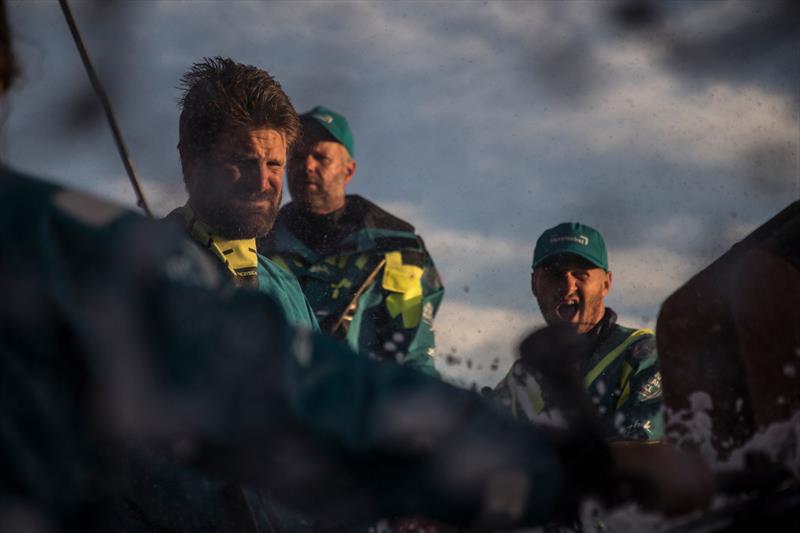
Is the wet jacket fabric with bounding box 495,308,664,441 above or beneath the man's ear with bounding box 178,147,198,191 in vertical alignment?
beneath

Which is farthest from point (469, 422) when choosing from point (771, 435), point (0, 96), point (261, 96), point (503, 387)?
point (503, 387)

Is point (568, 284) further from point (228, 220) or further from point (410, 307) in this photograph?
point (228, 220)

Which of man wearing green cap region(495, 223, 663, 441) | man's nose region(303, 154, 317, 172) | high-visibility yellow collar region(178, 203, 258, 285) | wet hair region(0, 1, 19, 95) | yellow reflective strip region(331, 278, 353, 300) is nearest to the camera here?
wet hair region(0, 1, 19, 95)

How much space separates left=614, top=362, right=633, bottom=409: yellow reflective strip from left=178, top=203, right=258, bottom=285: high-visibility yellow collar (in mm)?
1892

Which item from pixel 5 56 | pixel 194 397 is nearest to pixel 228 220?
pixel 5 56

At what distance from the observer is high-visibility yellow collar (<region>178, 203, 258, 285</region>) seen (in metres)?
3.70

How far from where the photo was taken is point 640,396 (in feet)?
15.1

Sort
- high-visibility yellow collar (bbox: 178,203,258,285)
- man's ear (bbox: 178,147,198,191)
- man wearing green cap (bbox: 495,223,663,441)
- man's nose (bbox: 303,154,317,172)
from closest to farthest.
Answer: high-visibility yellow collar (bbox: 178,203,258,285) < man's ear (bbox: 178,147,198,191) < man wearing green cap (bbox: 495,223,663,441) < man's nose (bbox: 303,154,317,172)

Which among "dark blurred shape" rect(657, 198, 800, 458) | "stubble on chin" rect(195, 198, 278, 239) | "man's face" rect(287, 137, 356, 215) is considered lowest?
"dark blurred shape" rect(657, 198, 800, 458)

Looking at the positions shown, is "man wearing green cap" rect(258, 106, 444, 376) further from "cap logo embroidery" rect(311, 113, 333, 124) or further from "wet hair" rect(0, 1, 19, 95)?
"wet hair" rect(0, 1, 19, 95)

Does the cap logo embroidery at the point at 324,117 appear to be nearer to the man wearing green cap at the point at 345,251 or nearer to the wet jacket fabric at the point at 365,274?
the man wearing green cap at the point at 345,251

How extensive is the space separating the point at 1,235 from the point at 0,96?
13.3 inches

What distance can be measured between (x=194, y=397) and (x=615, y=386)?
11.4 feet

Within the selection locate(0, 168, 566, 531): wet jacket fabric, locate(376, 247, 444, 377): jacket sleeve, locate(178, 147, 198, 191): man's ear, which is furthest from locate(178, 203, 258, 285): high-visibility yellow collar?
locate(0, 168, 566, 531): wet jacket fabric
